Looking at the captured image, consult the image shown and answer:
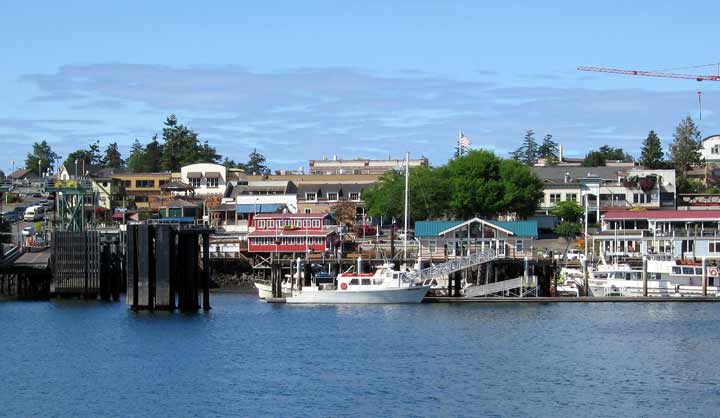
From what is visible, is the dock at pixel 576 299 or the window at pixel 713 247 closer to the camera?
the dock at pixel 576 299

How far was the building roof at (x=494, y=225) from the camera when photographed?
4247 inches

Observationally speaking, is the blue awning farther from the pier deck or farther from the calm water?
the calm water

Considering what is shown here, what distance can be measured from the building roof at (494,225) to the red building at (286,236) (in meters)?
13.4

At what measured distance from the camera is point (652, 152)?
178375 millimetres

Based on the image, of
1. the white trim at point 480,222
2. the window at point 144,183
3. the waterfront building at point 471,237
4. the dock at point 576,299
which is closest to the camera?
the dock at point 576,299

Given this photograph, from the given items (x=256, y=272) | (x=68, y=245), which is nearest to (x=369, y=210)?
(x=256, y=272)

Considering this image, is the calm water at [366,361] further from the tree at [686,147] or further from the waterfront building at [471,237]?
the tree at [686,147]

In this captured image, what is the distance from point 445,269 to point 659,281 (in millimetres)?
15733

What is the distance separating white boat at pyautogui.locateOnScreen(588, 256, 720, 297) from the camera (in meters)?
95.6

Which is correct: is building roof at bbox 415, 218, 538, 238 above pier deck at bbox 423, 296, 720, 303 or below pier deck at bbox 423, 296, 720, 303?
above

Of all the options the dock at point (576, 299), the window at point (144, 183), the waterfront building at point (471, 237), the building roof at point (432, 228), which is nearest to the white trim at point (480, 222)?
the waterfront building at point (471, 237)

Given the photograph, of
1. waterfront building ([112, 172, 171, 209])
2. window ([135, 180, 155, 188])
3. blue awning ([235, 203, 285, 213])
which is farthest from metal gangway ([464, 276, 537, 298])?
window ([135, 180, 155, 188])

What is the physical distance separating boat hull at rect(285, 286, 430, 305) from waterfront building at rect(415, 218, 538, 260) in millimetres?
13626

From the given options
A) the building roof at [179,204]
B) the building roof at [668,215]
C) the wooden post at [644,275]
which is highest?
the building roof at [179,204]
